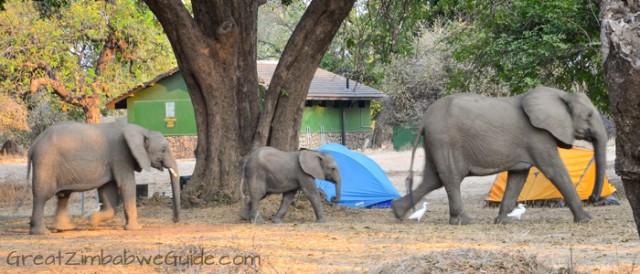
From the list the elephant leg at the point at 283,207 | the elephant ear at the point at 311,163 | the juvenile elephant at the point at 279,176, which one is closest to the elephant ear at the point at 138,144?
the juvenile elephant at the point at 279,176

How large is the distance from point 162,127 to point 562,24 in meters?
26.6

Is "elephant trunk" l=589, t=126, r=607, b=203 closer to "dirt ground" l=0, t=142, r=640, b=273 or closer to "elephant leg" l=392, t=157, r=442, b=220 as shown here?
"dirt ground" l=0, t=142, r=640, b=273

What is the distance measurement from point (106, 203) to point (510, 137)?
18.3ft

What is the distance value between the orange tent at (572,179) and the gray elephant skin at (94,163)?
6.67 m

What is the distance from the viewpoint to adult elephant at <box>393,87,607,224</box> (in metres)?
12.3

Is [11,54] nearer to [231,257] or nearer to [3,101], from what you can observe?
[3,101]

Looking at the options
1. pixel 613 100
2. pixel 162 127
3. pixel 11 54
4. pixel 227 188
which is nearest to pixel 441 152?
pixel 227 188

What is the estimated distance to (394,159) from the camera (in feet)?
112

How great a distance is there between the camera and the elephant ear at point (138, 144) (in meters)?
11.9

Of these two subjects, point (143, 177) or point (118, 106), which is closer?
point (143, 177)

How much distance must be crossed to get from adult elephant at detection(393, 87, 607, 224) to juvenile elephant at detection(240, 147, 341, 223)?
1696 millimetres

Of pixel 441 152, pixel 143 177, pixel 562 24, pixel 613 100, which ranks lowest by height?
pixel 143 177

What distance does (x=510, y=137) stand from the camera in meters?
12.4

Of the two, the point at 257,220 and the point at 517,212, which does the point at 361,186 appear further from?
the point at 517,212
